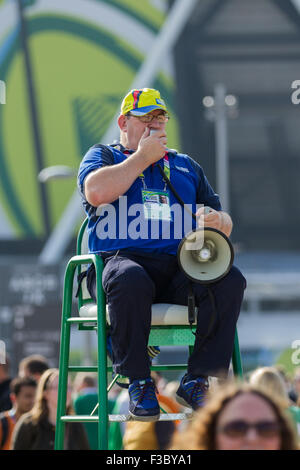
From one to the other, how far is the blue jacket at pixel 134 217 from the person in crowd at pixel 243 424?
5.87ft

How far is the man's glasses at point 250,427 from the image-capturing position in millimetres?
2246

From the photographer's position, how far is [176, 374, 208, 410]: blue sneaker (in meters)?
3.85

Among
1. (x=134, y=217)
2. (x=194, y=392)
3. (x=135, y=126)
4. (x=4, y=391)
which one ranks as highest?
(x=135, y=126)

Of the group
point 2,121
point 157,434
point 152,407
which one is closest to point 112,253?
point 152,407

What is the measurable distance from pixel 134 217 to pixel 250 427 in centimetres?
187

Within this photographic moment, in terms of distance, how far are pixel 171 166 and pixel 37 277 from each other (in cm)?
2022

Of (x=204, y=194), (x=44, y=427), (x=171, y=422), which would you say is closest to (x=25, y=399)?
(x=44, y=427)

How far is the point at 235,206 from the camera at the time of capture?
36219 millimetres

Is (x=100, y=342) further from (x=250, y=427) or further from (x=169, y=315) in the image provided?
(x=250, y=427)

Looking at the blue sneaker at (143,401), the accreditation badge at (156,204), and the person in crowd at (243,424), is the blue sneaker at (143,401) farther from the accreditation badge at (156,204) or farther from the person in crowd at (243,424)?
the person in crowd at (243,424)

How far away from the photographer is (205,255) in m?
3.98

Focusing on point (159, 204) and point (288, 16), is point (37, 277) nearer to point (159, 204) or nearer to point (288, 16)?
point (288, 16)

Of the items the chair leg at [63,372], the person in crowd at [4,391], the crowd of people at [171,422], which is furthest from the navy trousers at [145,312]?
the person in crowd at [4,391]
